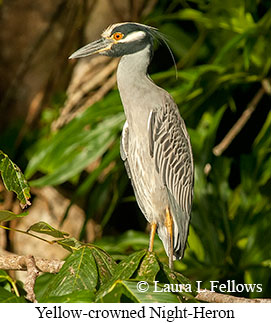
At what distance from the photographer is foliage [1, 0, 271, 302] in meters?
2.15

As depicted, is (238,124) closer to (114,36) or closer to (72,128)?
(72,128)

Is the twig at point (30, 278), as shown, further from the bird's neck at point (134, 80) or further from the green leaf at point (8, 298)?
the bird's neck at point (134, 80)

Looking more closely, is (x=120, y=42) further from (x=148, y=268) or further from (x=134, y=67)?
(x=148, y=268)

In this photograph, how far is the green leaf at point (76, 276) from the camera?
0.93m

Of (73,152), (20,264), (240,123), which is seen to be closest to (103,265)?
(20,264)

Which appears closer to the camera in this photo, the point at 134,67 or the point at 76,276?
the point at 76,276

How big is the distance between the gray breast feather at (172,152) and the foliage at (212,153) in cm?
70

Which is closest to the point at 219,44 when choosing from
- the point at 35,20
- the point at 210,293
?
the point at 35,20

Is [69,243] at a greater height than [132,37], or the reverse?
[132,37]

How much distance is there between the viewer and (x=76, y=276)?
0.93m

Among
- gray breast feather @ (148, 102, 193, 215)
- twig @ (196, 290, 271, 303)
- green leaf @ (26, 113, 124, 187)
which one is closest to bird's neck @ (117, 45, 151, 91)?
gray breast feather @ (148, 102, 193, 215)

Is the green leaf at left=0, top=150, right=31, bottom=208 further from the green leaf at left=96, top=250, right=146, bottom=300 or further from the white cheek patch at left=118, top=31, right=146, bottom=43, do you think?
the white cheek patch at left=118, top=31, right=146, bottom=43

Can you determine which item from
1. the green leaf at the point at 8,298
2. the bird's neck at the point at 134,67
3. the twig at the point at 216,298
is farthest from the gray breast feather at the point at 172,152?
the green leaf at the point at 8,298

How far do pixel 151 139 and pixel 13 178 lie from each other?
42 centimetres
